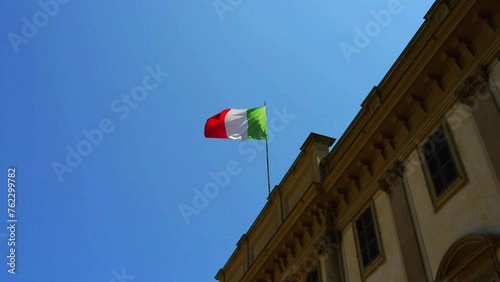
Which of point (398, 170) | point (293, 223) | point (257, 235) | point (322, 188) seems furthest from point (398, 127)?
point (257, 235)

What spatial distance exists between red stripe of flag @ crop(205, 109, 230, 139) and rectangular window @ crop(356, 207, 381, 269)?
9799mm

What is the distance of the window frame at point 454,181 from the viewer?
45.3ft

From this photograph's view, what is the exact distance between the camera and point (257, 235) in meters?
24.7

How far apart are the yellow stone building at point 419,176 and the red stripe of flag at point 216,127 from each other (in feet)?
19.6

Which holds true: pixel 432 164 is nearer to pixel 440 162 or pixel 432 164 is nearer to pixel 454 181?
pixel 440 162

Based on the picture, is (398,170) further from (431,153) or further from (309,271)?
(309,271)

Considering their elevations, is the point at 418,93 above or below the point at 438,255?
above

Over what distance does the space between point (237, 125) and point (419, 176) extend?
12094 mm

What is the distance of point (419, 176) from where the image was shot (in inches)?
610

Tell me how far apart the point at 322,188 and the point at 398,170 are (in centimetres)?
359

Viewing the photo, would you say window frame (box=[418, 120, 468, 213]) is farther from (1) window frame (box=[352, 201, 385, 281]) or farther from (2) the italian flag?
(2) the italian flag

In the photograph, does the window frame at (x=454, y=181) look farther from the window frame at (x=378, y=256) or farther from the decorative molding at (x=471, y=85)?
the window frame at (x=378, y=256)

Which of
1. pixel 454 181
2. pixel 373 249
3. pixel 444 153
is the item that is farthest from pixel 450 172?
pixel 373 249

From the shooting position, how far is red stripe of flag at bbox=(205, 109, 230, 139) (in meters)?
26.2
